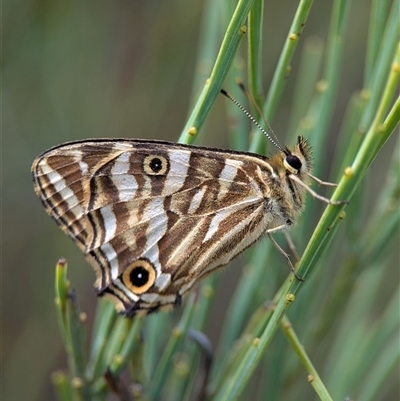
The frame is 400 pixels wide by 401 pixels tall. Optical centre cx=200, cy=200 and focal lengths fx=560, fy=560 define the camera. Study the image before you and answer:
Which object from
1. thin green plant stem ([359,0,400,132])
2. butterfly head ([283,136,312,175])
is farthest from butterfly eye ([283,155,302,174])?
thin green plant stem ([359,0,400,132])

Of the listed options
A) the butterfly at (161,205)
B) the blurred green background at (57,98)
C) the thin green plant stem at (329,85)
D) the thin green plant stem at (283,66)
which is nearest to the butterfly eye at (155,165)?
the butterfly at (161,205)

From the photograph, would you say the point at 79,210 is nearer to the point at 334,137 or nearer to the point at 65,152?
the point at 65,152

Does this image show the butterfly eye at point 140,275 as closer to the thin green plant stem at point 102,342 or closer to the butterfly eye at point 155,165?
the thin green plant stem at point 102,342

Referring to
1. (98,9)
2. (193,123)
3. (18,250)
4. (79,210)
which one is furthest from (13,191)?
(193,123)

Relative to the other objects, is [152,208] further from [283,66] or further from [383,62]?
[383,62]

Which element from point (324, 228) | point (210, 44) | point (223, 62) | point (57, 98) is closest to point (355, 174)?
point (324, 228)

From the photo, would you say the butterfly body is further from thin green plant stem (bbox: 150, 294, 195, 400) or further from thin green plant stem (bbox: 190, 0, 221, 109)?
thin green plant stem (bbox: 190, 0, 221, 109)

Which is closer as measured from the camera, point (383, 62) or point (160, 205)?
point (383, 62)
